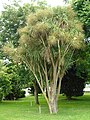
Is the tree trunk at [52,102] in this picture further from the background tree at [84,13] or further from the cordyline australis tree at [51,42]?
the background tree at [84,13]

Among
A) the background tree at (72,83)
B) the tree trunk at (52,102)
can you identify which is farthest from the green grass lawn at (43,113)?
the background tree at (72,83)

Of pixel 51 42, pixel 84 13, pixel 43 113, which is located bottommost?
pixel 43 113

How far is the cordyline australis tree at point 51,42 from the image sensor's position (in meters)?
18.8

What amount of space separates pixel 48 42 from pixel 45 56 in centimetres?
97

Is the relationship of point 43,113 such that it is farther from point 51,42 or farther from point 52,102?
point 51,42

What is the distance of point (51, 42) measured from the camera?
18547 mm

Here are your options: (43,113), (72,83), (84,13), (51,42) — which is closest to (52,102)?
(43,113)

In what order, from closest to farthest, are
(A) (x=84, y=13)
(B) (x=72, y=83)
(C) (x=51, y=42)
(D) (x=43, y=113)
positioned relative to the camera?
(C) (x=51, y=42) < (D) (x=43, y=113) < (A) (x=84, y=13) < (B) (x=72, y=83)

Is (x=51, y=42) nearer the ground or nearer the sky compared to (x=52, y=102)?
nearer the sky

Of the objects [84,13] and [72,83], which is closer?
[84,13]

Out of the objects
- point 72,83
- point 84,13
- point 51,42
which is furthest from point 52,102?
point 72,83

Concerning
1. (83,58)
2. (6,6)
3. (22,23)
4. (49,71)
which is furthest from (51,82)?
(6,6)

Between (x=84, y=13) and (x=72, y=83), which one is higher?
(x=84, y=13)

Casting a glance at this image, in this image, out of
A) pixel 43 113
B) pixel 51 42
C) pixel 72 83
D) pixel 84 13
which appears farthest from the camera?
pixel 72 83
